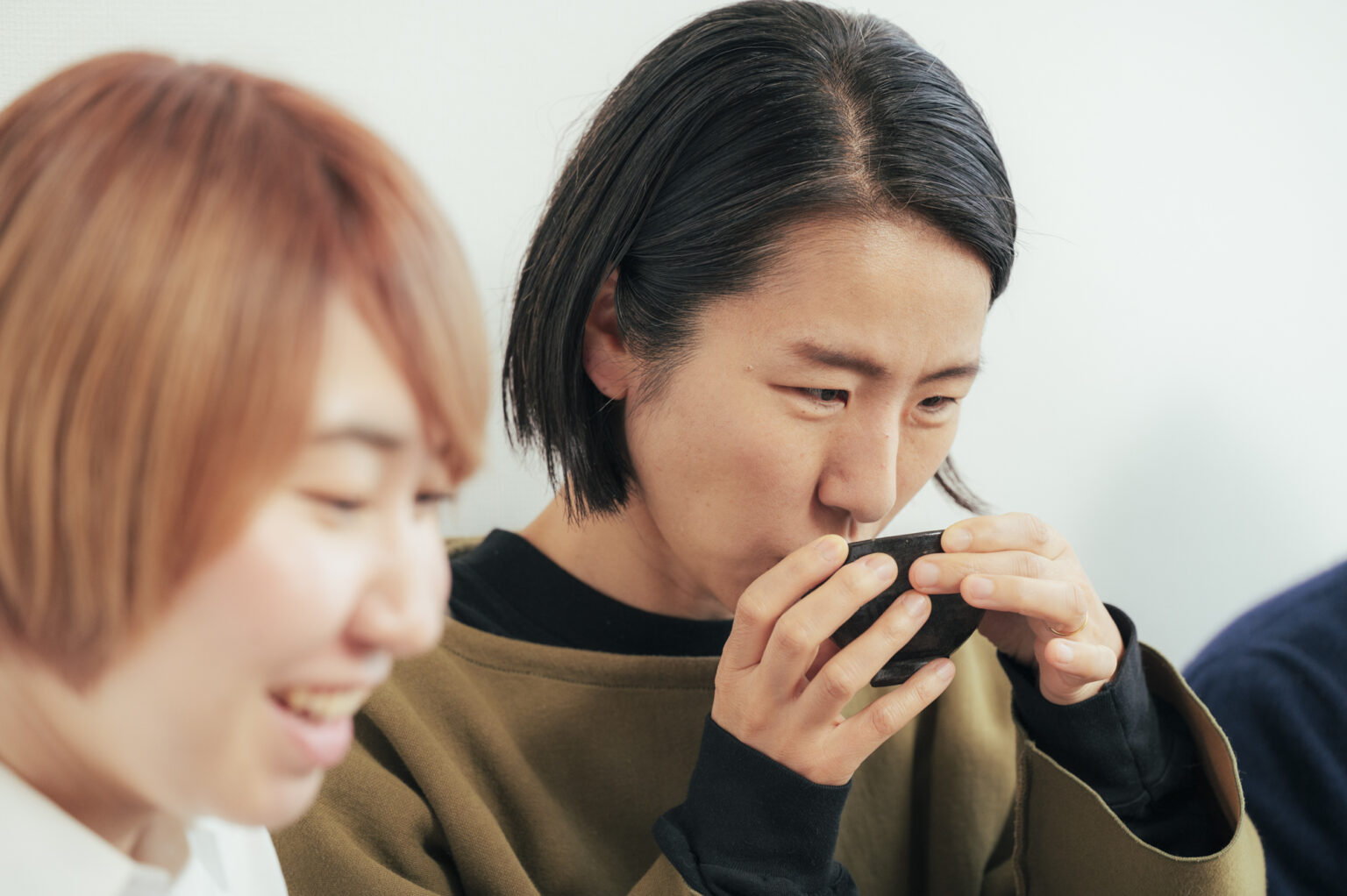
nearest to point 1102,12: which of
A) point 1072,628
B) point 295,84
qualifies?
point 1072,628

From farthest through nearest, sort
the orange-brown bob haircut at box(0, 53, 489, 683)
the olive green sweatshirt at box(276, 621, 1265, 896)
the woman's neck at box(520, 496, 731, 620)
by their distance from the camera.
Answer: the woman's neck at box(520, 496, 731, 620)
the olive green sweatshirt at box(276, 621, 1265, 896)
the orange-brown bob haircut at box(0, 53, 489, 683)

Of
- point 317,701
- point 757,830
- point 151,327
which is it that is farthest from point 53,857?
point 757,830

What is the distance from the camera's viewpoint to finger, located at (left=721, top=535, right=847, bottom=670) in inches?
31.9

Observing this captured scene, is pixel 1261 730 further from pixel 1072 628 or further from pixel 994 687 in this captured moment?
pixel 1072 628

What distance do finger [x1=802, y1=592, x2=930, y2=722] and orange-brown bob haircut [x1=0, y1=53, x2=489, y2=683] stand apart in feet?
1.53

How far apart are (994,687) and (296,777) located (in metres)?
1.03

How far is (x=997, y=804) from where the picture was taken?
121 centimetres

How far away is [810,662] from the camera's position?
808 mm

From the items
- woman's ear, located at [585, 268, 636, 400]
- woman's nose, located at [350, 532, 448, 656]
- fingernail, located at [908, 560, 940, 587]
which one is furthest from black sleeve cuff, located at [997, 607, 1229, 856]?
woman's nose, located at [350, 532, 448, 656]

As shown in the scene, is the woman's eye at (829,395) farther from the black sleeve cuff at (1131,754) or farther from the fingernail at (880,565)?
the black sleeve cuff at (1131,754)

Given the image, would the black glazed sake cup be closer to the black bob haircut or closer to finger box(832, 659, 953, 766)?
finger box(832, 659, 953, 766)

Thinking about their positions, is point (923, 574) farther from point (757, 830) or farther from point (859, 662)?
point (757, 830)

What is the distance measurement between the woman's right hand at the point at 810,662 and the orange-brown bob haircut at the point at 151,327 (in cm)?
44

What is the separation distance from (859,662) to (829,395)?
22 centimetres
